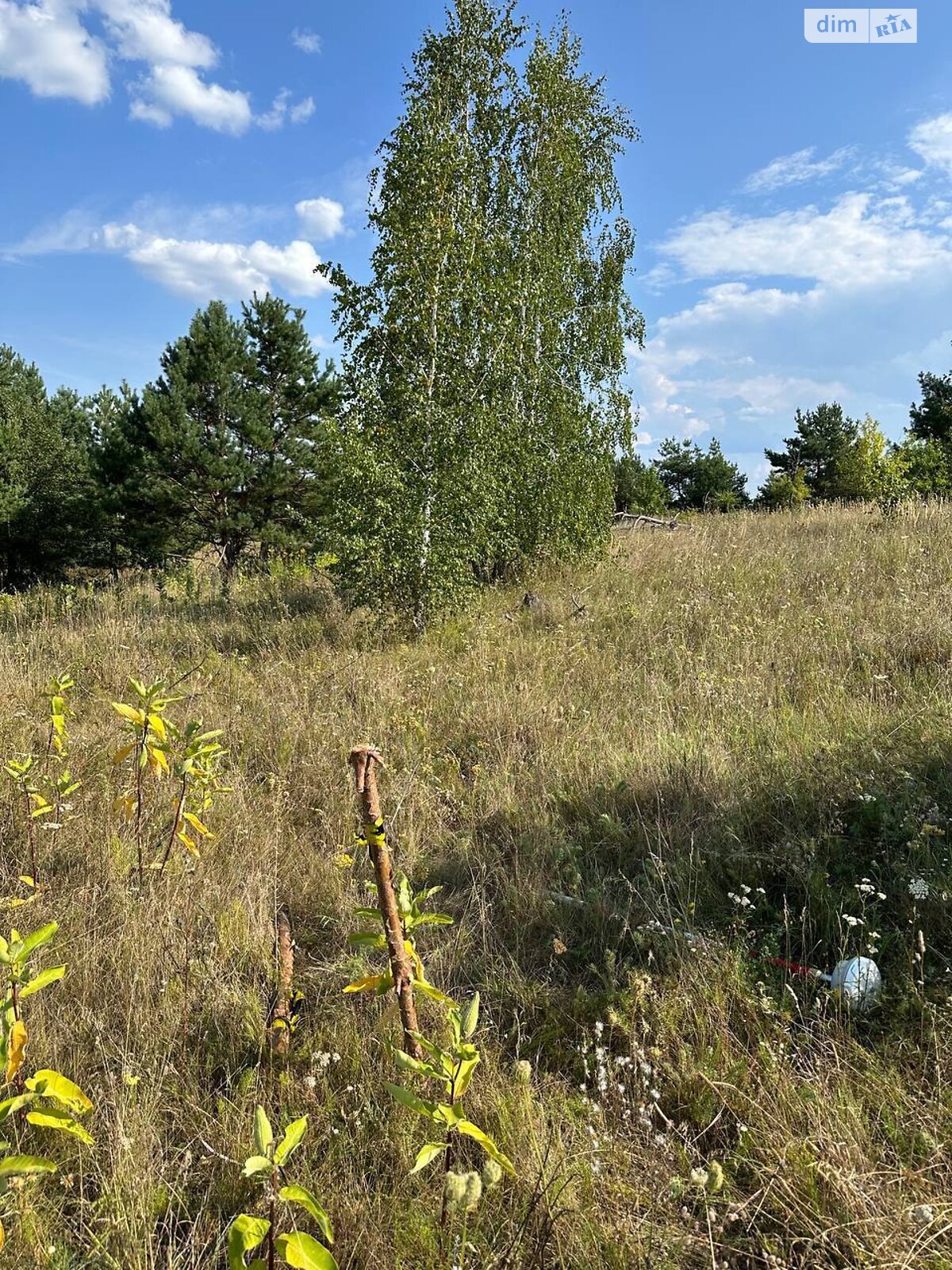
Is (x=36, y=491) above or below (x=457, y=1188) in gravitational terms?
above

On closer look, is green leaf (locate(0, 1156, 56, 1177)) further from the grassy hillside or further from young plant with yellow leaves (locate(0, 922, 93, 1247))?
the grassy hillside

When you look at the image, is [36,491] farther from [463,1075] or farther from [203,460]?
[463,1075]

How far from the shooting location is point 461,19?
8039 mm

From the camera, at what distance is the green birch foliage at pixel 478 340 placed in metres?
6.42

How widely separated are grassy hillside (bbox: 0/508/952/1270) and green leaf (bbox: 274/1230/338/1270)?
39 centimetres

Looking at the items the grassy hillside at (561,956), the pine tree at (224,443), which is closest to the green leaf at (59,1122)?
the grassy hillside at (561,956)

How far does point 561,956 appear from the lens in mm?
2404

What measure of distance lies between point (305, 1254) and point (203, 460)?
52.8 ft

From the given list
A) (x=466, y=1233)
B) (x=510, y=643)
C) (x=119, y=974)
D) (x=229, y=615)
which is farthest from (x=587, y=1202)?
(x=229, y=615)

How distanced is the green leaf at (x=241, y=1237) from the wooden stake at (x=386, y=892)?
1.86ft

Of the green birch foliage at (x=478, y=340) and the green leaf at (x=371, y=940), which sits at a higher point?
the green birch foliage at (x=478, y=340)

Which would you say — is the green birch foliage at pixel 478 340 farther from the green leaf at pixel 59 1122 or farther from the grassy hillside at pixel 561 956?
the green leaf at pixel 59 1122

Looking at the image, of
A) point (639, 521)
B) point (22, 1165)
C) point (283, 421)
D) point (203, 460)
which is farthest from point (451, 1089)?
point (283, 421)

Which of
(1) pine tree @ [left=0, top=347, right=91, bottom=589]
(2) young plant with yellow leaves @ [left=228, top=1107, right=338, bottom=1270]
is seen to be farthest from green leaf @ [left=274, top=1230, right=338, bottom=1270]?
(1) pine tree @ [left=0, top=347, right=91, bottom=589]
